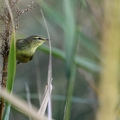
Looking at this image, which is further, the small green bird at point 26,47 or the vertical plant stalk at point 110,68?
the small green bird at point 26,47

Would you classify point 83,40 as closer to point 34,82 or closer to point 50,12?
point 50,12

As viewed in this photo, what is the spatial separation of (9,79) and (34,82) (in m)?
1.94

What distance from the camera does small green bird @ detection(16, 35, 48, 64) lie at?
139 cm

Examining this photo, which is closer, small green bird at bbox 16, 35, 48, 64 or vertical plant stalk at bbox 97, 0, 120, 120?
vertical plant stalk at bbox 97, 0, 120, 120

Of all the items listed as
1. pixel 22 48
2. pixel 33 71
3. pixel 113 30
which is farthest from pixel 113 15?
pixel 33 71

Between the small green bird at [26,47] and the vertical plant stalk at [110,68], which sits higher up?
the small green bird at [26,47]

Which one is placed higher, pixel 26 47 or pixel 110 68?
pixel 26 47

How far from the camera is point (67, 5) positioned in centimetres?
77

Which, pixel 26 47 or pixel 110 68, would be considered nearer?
pixel 110 68

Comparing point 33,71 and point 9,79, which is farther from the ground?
point 33,71

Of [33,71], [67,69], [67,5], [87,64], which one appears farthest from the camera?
[33,71]

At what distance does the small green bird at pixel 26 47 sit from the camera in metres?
1.39

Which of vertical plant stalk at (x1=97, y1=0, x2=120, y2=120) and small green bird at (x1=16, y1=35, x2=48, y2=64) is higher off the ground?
small green bird at (x1=16, y1=35, x2=48, y2=64)

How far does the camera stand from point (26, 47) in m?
1.45
